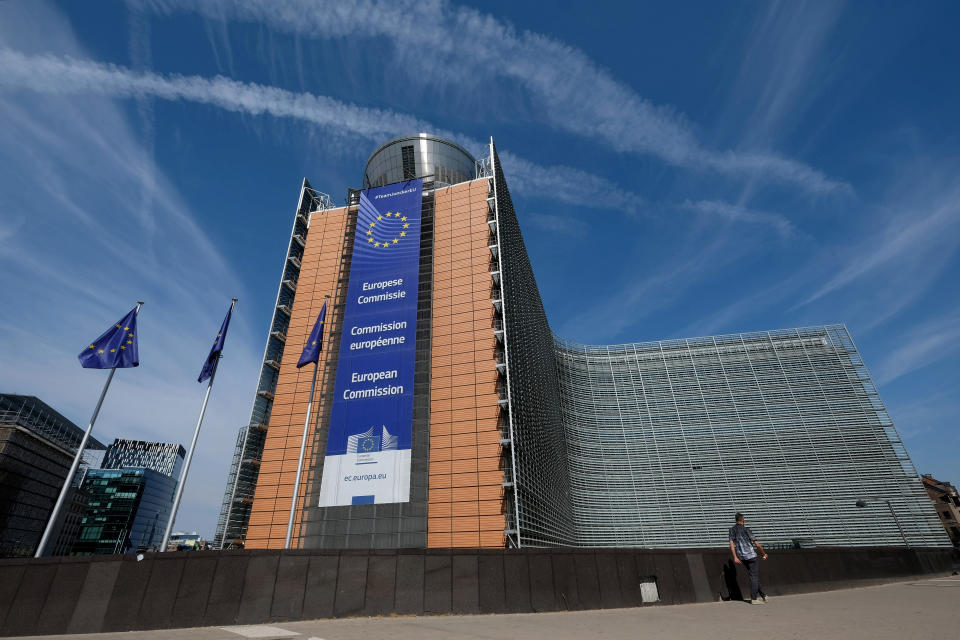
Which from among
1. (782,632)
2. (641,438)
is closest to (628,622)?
(782,632)

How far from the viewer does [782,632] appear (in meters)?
6.69

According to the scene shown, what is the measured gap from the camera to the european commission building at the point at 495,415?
29.2 meters

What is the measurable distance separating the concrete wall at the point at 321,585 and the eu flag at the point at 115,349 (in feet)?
31.8

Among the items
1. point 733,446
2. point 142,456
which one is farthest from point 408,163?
point 142,456

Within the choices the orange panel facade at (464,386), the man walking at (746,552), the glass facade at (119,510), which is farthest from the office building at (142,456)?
the man walking at (746,552)

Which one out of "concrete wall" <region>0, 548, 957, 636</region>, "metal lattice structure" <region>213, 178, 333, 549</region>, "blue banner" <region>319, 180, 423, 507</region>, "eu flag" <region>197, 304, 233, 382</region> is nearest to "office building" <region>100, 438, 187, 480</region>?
"metal lattice structure" <region>213, 178, 333, 549</region>

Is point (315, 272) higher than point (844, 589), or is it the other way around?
point (315, 272)

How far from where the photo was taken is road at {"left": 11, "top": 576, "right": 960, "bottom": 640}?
22.1 feet

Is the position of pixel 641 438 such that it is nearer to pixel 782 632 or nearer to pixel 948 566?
pixel 948 566

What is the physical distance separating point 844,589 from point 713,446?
137ft

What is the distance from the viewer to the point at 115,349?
A: 17.0 m

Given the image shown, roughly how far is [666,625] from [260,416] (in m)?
34.1

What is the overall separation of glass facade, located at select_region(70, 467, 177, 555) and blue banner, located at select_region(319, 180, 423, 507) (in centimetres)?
13617

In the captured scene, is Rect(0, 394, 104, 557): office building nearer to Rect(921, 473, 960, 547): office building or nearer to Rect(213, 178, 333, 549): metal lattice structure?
Rect(213, 178, 333, 549): metal lattice structure
